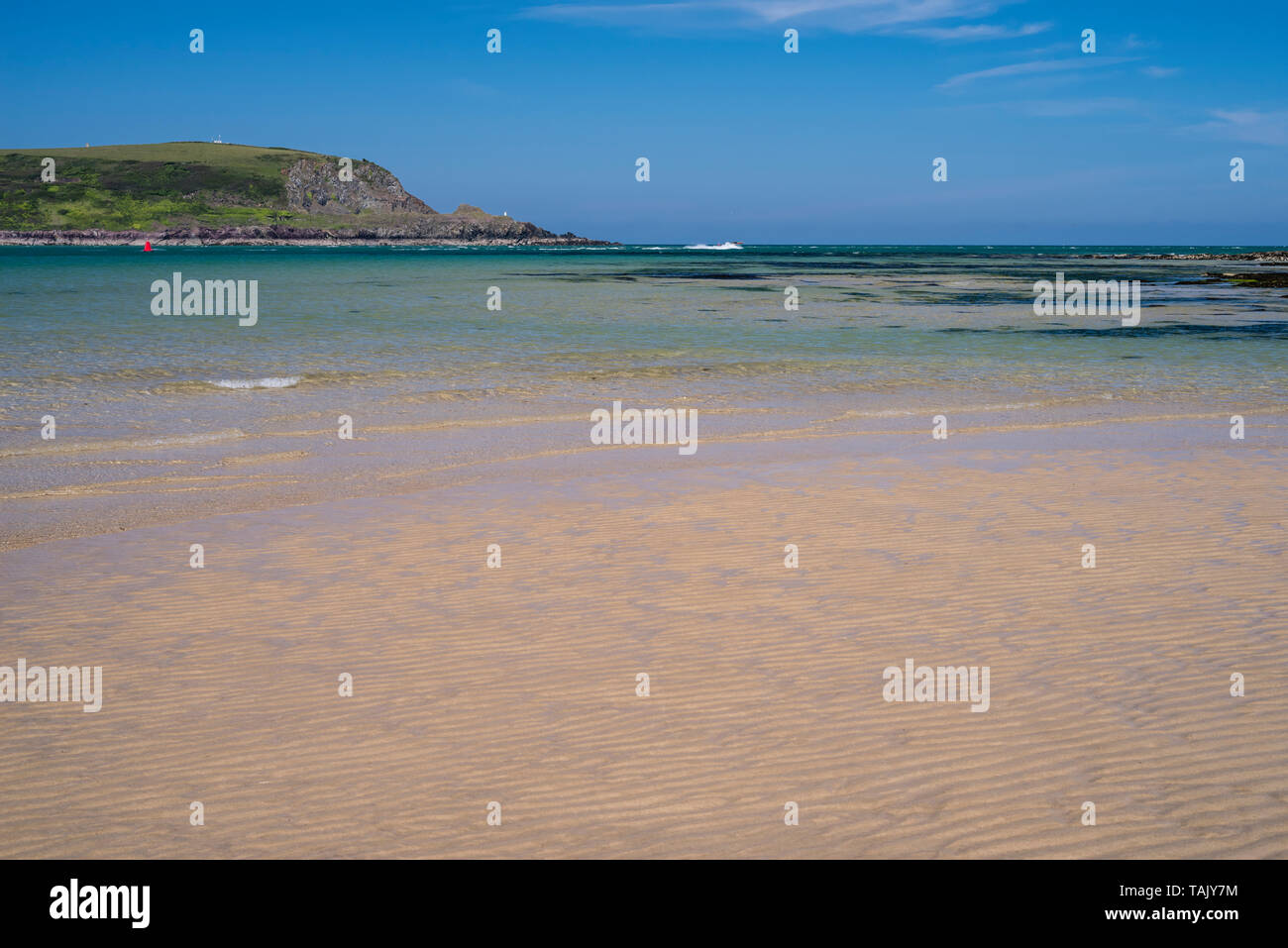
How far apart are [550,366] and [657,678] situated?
15.8m

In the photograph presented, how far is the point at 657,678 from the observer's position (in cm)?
556

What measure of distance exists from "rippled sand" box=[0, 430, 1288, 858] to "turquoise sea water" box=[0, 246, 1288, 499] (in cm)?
465

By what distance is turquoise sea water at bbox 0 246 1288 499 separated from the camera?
14.3 meters

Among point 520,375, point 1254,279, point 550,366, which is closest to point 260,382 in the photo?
point 520,375

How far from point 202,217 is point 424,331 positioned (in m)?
195

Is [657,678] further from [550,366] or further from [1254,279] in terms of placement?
[1254,279]

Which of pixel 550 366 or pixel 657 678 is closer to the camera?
pixel 657 678

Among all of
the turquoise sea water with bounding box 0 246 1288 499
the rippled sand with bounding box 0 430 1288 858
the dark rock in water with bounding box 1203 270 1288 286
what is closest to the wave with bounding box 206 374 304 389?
the turquoise sea water with bounding box 0 246 1288 499

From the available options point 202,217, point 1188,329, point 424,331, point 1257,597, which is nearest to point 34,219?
point 202,217

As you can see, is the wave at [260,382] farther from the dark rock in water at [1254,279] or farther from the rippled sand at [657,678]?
the dark rock in water at [1254,279]

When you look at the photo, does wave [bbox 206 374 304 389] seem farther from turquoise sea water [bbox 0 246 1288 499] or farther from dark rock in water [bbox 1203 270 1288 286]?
dark rock in water [bbox 1203 270 1288 286]

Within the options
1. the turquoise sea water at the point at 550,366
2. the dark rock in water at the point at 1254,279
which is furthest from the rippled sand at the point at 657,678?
the dark rock in water at the point at 1254,279

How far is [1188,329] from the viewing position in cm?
2952
